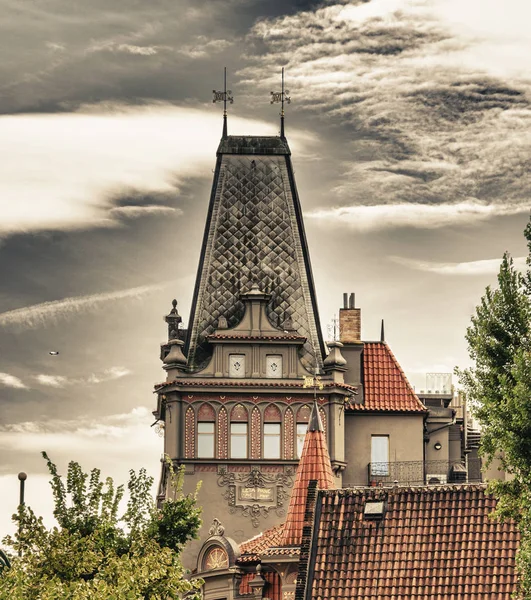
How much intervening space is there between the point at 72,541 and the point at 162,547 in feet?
10.2

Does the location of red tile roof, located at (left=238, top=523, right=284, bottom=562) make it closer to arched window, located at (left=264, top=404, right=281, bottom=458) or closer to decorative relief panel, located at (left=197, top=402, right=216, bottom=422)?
arched window, located at (left=264, top=404, right=281, bottom=458)

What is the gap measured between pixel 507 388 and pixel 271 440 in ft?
134

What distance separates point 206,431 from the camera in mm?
115062

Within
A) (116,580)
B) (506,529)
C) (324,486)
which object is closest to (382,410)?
(324,486)

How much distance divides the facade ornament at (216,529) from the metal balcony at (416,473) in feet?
30.2

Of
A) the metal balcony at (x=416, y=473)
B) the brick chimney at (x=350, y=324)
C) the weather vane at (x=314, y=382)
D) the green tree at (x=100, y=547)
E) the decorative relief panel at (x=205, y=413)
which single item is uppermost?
the brick chimney at (x=350, y=324)

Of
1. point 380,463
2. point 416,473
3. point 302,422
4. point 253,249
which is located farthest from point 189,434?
point 416,473

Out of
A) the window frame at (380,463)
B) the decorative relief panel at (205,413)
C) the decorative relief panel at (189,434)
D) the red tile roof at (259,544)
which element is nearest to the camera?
the red tile roof at (259,544)

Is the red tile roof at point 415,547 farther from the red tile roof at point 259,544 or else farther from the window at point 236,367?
the window at point 236,367

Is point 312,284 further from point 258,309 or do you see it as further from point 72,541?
point 72,541

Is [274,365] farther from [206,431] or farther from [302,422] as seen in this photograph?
[206,431]

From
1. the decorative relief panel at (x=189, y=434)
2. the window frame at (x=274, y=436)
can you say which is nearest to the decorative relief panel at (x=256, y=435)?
the window frame at (x=274, y=436)

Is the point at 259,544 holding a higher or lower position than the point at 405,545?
higher

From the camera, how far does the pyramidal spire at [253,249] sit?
11738 centimetres
